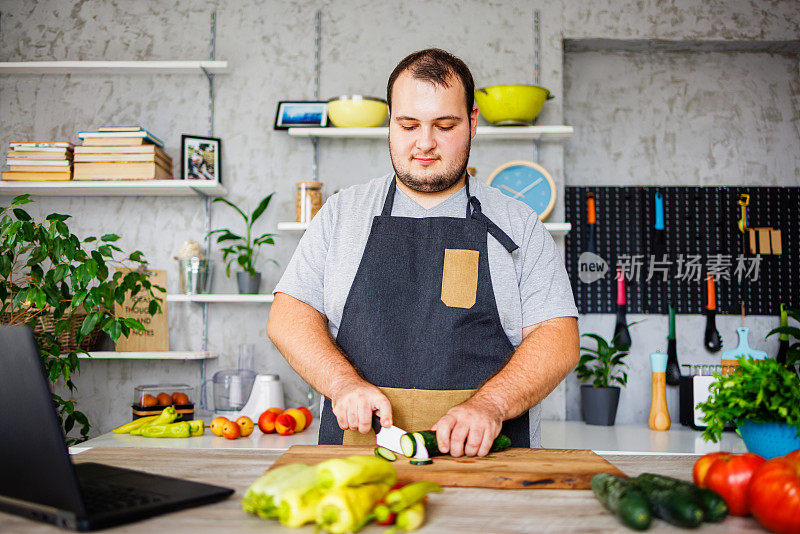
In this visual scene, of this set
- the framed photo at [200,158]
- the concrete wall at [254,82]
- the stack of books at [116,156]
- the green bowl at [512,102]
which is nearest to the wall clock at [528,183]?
the concrete wall at [254,82]

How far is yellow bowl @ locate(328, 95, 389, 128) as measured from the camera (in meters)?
2.71

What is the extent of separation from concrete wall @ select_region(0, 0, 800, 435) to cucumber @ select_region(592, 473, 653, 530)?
2.06 meters

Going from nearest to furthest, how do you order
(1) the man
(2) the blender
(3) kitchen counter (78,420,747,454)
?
1. (1) the man
2. (3) kitchen counter (78,420,747,454)
3. (2) the blender

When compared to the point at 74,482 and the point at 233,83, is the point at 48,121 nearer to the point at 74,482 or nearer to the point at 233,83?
the point at 233,83

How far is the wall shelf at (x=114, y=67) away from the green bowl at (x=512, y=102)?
117 cm

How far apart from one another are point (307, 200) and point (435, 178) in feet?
3.68

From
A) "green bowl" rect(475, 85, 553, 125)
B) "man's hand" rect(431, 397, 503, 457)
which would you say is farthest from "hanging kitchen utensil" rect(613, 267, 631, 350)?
"man's hand" rect(431, 397, 503, 457)

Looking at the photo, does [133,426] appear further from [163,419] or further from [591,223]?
[591,223]

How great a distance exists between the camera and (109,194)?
117 inches

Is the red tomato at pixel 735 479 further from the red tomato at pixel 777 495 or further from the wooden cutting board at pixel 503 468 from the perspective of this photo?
the wooden cutting board at pixel 503 468

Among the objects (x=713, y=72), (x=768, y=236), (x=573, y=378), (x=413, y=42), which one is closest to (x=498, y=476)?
(x=573, y=378)

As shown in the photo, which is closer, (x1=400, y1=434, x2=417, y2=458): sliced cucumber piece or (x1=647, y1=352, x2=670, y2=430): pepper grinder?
(x1=400, y1=434, x2=417, y2=458): sliced cucumber piece

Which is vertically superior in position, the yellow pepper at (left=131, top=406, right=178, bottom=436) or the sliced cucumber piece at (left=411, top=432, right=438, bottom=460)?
→ the sliced cucumber piece at (left=411, top=432, right=438, bottom=460)

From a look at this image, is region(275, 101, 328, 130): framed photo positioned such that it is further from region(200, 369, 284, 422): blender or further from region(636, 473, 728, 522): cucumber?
region(636, 473, 728, 522): cucumber
